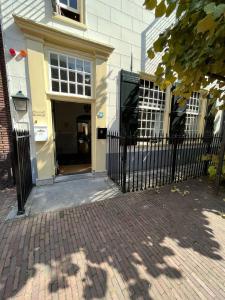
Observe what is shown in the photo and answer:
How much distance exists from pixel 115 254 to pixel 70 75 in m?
4.34

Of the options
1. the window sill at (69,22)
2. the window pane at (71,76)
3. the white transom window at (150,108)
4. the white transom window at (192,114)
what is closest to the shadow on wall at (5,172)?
the window pane at (71,76)

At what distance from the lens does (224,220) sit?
3.11 metres

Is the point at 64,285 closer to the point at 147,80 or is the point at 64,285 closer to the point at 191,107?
the point at 147,80

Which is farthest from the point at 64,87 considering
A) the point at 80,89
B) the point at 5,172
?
the point at 5,172

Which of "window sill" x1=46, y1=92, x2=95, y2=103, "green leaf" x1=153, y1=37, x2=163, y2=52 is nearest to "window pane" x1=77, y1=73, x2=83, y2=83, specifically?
"window sill" x1=46, y1=92, x2=95, y2=103

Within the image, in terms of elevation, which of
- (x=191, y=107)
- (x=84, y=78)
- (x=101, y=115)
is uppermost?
(x=84, y=78)

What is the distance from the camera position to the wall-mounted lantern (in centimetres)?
369

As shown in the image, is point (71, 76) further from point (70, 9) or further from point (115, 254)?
point (115, 254)

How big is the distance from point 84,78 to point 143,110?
2.42 meters

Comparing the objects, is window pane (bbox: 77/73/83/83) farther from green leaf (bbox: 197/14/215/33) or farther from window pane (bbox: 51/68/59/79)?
green leaf (bbox: 197/14/215/33)

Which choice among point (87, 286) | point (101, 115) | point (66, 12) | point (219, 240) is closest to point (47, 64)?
point (66, 12)

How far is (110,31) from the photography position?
4629mm

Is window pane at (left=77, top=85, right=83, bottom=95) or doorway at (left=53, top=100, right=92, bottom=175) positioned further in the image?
doorway at (left=53, top=100, right=92, bottom=175)

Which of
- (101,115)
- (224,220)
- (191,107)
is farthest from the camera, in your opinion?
(191,107)
